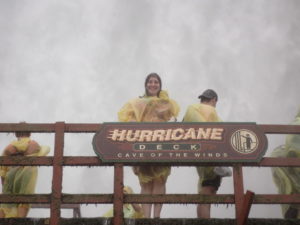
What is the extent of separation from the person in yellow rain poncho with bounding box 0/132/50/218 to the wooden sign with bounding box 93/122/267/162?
5.57ft

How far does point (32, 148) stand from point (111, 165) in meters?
1.89

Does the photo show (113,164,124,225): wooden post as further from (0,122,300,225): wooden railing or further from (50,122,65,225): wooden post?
(50,122,65,225): wooden post

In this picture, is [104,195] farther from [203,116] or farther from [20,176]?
[20,176]

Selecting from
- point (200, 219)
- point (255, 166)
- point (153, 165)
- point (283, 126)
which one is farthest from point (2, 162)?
point (283, 126)

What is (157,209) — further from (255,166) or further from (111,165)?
(255,166)

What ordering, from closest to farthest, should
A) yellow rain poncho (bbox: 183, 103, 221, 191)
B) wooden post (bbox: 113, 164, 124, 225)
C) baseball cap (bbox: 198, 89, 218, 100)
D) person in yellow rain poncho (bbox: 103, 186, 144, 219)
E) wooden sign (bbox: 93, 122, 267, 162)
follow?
wooden post (bbox: 113, 164, 124, 225) < wooden sign (bbox: 93, 122, 267, 162) < yellow rain poncho (bbox: 183, 103, 221, 191) < baseball cap (bbox: 198, 89, 218, 100) < person in yellow rain poncho (bbox: 103, 186, 144, 219)

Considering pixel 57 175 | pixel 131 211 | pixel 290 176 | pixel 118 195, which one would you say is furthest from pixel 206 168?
pixel 131 211

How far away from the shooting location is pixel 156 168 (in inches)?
277

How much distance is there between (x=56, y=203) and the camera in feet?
20.6

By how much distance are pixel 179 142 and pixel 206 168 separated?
0.76 metres

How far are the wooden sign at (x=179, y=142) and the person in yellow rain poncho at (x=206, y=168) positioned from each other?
455mm

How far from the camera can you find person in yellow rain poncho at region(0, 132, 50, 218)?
25.2 ft

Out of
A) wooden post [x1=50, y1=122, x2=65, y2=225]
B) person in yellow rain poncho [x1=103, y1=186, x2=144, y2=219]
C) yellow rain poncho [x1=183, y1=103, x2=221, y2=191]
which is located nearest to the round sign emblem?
yellow rain poncho [x1=183, y1=103, x2=221, y2=191]

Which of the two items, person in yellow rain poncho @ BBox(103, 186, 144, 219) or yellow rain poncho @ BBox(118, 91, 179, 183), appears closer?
yellow rain poncho @ BBox(118, 91, 179, 183)
